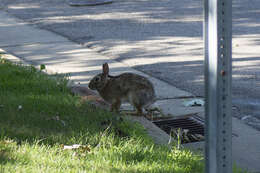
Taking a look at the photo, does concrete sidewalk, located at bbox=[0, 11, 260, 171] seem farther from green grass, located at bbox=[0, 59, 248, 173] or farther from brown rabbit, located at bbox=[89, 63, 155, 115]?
green grass, located at bbox=[0, 59, 248, 173]

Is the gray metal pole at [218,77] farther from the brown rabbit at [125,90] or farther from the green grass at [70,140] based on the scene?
the brown rabbit at [125,90]

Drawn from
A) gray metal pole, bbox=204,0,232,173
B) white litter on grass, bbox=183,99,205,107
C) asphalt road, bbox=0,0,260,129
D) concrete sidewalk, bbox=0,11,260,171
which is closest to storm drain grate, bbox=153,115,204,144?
concrete sidewalk, bbox=0,11,260,171

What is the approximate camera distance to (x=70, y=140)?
4.89m

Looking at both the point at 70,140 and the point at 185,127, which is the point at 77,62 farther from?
the point at 70,140

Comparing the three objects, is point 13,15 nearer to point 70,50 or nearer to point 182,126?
point 70,50

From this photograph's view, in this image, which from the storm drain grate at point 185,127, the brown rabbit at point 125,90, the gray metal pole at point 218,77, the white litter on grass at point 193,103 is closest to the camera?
the gray metal pole at point 218,77

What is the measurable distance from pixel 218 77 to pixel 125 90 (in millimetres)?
3567

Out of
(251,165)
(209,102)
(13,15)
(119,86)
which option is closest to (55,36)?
(13,15)

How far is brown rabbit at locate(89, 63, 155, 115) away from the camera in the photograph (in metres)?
6.11

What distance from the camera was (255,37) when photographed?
10.4 metres

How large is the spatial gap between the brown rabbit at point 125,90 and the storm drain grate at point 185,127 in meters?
0.30

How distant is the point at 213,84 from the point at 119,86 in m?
3.64

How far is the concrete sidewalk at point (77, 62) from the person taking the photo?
208 inches

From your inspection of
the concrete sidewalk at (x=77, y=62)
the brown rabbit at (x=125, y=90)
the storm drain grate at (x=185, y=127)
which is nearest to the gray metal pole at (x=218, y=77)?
the concrete sidewalk at (x=77, y=62)
